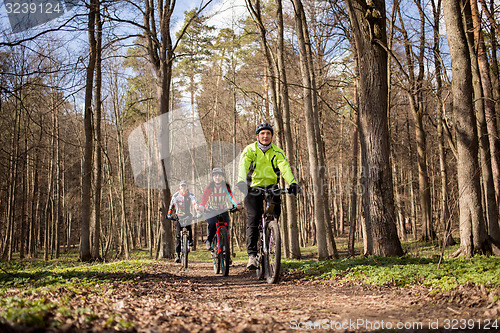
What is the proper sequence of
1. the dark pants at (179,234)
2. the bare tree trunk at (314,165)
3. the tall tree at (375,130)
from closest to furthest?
the tall tree at (375,130) < the bare tree trunk at (314,165) < the dark pants at (179,234)

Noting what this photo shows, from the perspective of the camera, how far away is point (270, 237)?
6039 millimetres

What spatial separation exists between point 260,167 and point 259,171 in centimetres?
7

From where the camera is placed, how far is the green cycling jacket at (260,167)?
606 centimetres

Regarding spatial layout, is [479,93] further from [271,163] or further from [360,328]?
[360,328]

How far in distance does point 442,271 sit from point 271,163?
2.99 meters

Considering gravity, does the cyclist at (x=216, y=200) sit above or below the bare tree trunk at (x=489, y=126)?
below

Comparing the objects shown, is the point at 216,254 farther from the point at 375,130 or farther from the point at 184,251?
the point at 375,130

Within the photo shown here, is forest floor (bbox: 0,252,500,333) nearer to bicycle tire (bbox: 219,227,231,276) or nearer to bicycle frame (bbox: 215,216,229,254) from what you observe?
bicycle tire (bbox: 219,227,231,276)

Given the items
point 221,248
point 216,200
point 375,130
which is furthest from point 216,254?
point 375,130

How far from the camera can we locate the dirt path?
9.91ft

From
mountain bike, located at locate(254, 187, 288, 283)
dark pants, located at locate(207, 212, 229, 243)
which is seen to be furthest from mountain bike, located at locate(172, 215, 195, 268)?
mountain bike, located at locate(254, 187, 288, 283)

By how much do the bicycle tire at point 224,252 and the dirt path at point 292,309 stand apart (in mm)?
2244

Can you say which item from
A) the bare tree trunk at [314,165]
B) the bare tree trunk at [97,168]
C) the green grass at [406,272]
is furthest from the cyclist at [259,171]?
the bare tree trunk at [97,168]

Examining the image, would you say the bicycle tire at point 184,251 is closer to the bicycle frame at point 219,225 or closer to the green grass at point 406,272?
the bicycle frame at point 219,225
